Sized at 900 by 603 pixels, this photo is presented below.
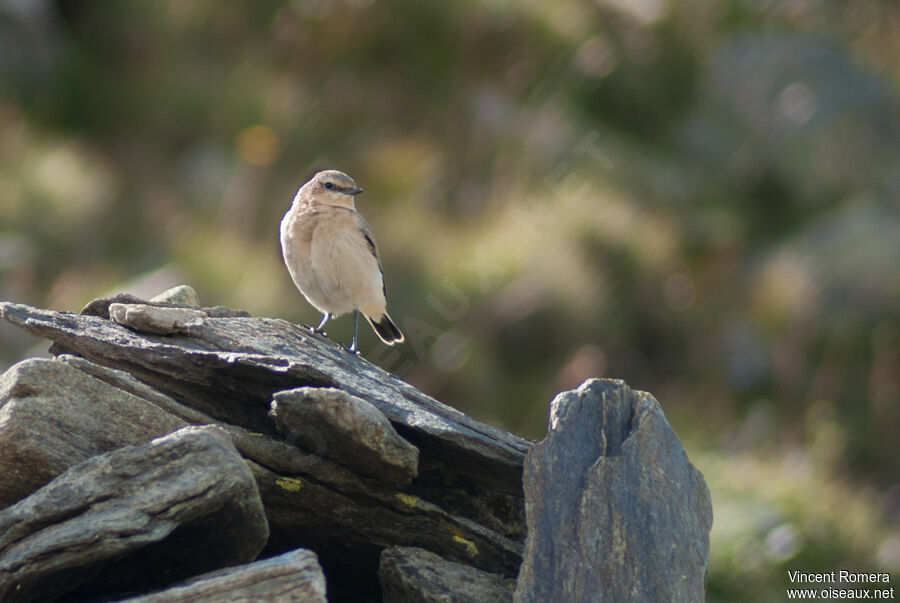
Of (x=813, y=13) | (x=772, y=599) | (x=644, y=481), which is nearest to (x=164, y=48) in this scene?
(x=813, y=13)

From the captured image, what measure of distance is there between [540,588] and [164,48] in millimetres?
25621

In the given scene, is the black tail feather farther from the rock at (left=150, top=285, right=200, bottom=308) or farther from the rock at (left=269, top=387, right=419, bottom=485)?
the rock at (left=269, top=387, right=419, bottom=485)

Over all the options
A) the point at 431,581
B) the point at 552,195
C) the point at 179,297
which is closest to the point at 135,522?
the point at 431,581

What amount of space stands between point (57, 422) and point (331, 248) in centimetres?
424

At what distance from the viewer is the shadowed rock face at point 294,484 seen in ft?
16.4

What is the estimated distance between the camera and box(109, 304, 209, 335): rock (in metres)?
6.49

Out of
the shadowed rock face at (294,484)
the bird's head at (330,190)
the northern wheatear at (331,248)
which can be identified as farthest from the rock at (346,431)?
the bird's head at (330,190)

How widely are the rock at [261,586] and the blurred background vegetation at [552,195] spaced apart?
32.9 feet

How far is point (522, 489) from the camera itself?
626cm

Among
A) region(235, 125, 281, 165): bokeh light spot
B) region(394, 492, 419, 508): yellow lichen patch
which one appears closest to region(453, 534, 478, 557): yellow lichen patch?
region(394, 492, 419, 508): yellow lichen patch

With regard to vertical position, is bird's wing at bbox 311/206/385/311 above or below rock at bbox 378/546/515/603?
above

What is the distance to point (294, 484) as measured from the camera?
5906mm

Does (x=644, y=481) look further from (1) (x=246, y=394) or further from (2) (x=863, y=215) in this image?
(2) (x=863, y=215)

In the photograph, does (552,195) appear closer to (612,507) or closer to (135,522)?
(612,507)
